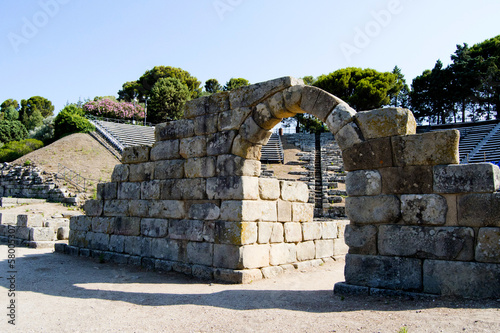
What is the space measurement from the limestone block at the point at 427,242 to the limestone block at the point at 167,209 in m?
4.34

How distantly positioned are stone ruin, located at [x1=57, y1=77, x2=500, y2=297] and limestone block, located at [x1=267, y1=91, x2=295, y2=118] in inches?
0.9

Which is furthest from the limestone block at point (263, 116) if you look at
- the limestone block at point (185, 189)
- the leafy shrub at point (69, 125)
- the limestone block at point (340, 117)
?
the leafy shrub at point (69, 125)

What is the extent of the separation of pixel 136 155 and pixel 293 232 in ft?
14.1

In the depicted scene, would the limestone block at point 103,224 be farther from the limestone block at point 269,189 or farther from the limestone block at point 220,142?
the limestone block at point 269,189

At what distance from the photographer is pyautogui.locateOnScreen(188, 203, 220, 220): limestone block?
24.8ft

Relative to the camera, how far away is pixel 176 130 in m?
8.58

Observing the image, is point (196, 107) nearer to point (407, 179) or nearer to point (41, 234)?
point (407, 179)

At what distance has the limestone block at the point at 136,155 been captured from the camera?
30.1 ft

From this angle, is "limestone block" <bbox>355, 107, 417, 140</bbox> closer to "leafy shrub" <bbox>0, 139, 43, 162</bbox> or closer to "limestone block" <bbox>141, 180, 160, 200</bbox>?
"limestone block" <bbox>141, 180, 160, 200</bbox>

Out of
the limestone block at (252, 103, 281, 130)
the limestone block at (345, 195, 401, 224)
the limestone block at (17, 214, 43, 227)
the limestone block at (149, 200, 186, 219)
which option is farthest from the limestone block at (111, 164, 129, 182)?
the limestone block at (345, 195, 401, 224)

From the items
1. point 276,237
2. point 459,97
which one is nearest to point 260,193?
point 276,237

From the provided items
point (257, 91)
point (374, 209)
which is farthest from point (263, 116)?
point (374, 209)

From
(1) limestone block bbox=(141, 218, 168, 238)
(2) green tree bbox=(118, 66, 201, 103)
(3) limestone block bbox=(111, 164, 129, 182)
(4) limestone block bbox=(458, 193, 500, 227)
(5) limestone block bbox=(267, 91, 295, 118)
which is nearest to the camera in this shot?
(4) limestone block bbox=(458, 193, 500, 227)

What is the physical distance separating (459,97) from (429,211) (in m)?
41.9
